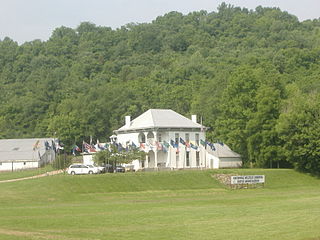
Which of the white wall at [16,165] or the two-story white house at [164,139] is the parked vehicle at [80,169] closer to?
the two-story white house at [164,139]

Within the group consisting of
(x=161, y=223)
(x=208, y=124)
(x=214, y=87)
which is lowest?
(x=161, y=223)

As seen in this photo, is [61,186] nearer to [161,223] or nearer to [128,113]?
[161,223]

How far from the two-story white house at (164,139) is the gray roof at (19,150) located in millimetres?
17658

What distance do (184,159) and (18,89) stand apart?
294 feet

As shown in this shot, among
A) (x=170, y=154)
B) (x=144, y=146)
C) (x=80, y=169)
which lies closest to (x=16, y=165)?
(x=144, y=146)

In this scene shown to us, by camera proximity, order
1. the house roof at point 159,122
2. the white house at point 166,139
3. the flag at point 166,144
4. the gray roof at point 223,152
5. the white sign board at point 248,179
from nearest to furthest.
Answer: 1. the white sign board at point 248,179
2. the flag at point 166,144
3. the white house at point 166,139
4. the house roof at point 159,122
5. the gray roof at point 223,152

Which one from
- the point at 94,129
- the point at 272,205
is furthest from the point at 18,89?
the point at 272,205

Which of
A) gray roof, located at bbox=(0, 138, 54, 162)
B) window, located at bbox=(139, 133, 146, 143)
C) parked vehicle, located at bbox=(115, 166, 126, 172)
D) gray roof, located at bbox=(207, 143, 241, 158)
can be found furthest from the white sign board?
gray roof, located at bbox=(0, 138, 54, 162)

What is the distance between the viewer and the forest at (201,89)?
270 feet

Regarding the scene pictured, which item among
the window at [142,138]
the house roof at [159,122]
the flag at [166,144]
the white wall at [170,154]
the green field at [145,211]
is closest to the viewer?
the green field at [145,211]

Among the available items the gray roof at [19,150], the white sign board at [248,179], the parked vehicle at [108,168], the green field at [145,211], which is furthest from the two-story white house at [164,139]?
the gray roof at [19,150]

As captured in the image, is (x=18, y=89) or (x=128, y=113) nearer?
(x=128, y=113)

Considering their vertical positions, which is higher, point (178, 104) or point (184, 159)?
point (178, 104)

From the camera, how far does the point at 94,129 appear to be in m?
125
